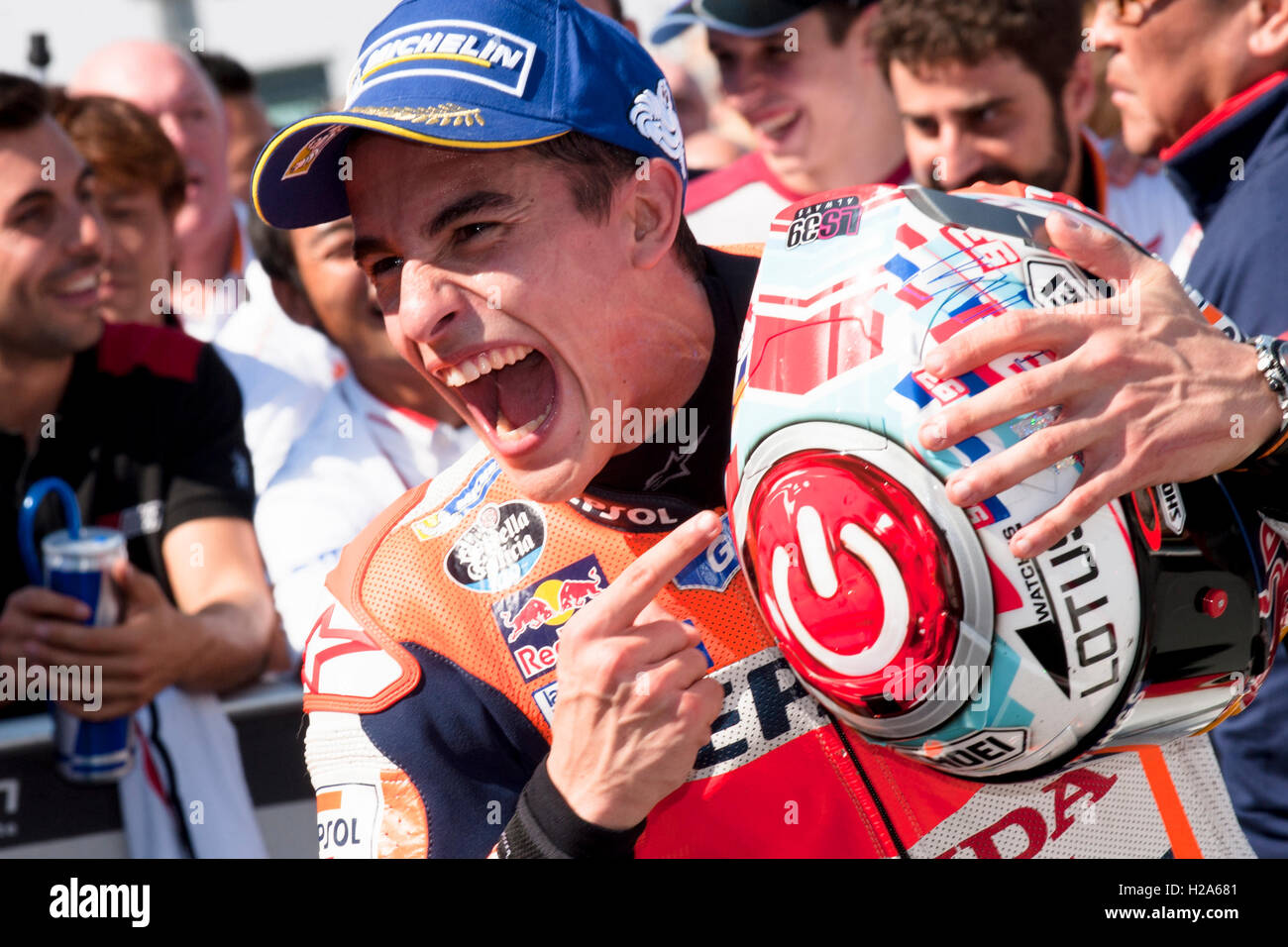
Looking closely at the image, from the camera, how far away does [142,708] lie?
314 cm

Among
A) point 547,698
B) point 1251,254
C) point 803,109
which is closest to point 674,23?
point 803,109

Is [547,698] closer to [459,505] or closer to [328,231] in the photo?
[459,505]

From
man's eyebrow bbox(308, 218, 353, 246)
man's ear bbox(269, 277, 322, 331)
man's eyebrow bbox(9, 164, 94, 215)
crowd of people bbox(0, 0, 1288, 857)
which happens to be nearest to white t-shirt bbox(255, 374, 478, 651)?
crowd of people bbox(0, 0, 1288, 857)

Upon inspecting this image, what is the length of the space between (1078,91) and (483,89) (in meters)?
2.21

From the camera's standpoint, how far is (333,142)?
5.82 ft

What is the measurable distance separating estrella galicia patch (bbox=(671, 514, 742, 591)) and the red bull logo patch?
104 mm

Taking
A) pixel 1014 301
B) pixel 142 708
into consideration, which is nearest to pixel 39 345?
pixel 142 708

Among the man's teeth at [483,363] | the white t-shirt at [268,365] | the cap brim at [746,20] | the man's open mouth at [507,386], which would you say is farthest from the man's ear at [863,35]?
the man's teeth at [483,363]

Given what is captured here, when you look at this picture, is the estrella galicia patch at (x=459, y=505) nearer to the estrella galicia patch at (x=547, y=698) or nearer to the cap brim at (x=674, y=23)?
the estrella galicia patch at (x=547, y=698)

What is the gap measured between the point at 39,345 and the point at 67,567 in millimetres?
639

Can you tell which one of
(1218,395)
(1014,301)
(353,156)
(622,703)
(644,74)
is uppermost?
(644,74)

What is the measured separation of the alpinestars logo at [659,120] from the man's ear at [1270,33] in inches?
57.9

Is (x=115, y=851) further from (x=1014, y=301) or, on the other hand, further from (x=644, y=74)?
(x=1014, y=301)

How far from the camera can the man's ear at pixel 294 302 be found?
383 centimetres
